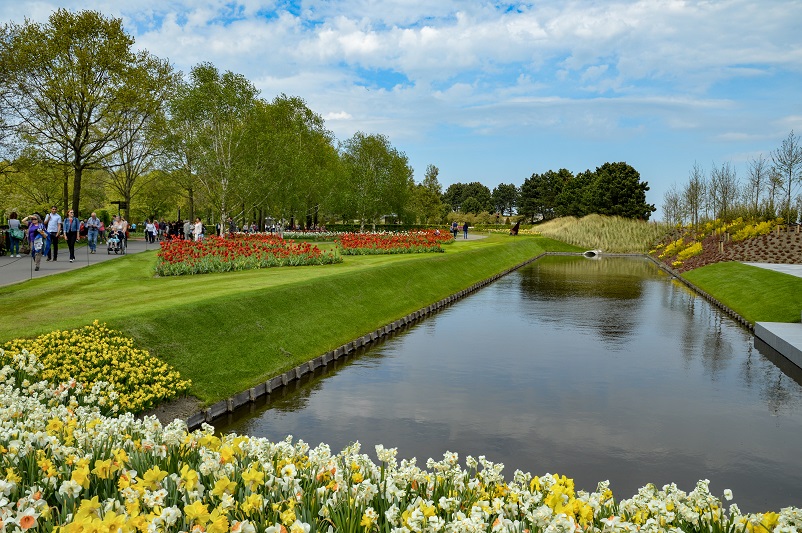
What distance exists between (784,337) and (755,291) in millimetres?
10073

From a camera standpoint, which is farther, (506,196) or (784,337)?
(506,196)

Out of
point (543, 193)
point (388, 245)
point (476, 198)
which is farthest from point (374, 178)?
point (476, 198)

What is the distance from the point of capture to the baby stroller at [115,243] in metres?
39.3

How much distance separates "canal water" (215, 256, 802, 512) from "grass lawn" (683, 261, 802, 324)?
1.74 m

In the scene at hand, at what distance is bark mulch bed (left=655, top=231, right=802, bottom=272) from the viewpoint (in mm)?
41656

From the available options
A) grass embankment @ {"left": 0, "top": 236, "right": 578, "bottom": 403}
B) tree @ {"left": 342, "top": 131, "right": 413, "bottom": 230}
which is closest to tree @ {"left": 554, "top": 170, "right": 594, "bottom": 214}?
tree @ {"left": 342, "top": 131, "right": 413, "bottom": 230}

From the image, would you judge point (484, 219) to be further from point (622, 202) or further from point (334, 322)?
point (334, 322)

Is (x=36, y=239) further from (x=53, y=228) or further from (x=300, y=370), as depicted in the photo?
(x=300, y=370)

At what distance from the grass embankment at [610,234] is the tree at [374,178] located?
20.6 m

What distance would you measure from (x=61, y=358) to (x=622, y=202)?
97.1 meters

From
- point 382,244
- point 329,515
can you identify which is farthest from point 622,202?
point 329,515

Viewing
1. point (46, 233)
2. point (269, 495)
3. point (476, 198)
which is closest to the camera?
point (269, 495)

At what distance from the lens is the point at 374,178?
8112cm

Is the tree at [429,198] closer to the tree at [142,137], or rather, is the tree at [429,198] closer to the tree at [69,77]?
the tree at [142,137]
